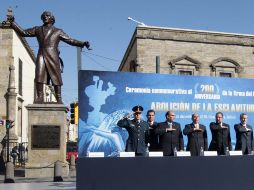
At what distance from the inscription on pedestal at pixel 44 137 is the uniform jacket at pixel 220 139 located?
20.7ft

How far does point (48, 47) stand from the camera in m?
14.5

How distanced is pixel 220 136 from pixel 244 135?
60 cm

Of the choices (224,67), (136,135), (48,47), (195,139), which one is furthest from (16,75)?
(195,139)

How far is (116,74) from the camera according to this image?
9.24 m

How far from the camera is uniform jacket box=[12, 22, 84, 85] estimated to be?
1443 cm

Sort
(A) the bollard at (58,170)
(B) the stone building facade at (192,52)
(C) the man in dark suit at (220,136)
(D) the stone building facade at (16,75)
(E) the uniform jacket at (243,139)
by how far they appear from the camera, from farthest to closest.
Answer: (B) the stone building facade at (192,52) < (D) the stone building facade at (16,75) < (A) the bollard at (58,170) < (E) the uniform jacket at (243,139) < (C) the man in dark suit at (220,136)

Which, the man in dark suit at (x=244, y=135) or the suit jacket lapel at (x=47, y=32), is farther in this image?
the suit jacket lapel at (x=47, y=32)

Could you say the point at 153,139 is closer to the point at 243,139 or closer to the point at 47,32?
the point at 243,139

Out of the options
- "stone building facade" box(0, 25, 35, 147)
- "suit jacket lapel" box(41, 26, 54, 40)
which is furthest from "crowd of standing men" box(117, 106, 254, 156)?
"stone building facade" box(0, 25, 35, 147)

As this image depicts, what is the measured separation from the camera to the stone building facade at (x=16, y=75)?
3275 cm

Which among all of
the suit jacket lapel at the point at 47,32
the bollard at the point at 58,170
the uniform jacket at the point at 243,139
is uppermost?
the suit jacket lapel at the point at 47,32

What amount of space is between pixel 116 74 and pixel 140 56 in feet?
77.4

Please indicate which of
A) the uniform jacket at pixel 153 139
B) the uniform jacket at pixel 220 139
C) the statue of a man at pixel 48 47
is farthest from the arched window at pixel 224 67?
the uniform jacket at pixel 153 139

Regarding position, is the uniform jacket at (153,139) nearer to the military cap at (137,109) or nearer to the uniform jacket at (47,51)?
the military cap at (137,109)
